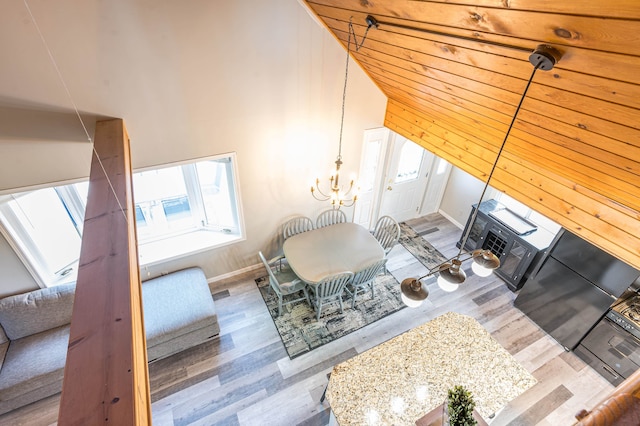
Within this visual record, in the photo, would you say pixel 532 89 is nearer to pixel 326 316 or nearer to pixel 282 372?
pixel 326 316

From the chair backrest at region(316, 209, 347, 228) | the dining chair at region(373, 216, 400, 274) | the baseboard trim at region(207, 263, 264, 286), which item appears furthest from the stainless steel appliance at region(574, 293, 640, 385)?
the baseboard trim at region(207, 263, 264, 286)

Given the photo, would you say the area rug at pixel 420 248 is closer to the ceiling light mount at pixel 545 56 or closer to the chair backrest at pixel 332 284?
the chair backrest at pixel 332 284

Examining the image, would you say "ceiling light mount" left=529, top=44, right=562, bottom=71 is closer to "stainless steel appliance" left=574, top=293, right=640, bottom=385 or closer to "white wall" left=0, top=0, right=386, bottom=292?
"white wall" left=0, top=0, right=386, bottom=292

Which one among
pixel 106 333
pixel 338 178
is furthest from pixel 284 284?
pixel 106 333

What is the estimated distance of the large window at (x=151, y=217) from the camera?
309 centimetres

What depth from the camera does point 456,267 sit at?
1.98 metres

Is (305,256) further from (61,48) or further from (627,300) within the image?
(627,300)

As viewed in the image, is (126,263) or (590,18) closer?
(590,18)

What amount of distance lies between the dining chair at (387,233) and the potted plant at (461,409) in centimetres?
224

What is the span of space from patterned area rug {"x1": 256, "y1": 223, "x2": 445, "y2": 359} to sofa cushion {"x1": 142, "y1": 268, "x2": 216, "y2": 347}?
2.90ft

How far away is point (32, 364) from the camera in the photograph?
9.58 feet

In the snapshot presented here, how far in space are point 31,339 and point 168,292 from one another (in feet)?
4.38

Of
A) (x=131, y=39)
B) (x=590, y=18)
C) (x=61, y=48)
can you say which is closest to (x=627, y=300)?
(x=590, y=18)

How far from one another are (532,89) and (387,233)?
9.79 ft
